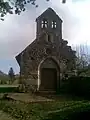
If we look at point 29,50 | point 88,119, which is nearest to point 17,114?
point 88,119

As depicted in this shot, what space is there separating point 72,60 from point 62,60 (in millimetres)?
1184

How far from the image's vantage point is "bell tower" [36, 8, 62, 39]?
3381 centimetres

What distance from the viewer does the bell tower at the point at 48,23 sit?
33.8 metres

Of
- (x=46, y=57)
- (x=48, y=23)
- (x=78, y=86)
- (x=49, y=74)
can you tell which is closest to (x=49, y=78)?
(x=49, y=74)

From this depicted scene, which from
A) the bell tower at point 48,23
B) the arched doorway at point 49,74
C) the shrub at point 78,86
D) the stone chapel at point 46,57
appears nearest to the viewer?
the shrub at point 78,86

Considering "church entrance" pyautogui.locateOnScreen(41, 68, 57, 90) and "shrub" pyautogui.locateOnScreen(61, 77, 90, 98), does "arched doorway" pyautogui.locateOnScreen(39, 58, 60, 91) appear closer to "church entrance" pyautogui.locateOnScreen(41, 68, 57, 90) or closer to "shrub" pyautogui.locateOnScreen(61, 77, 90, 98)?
"church entrance" pyautogui.locateOnScreen(41, 68, 57, 90)

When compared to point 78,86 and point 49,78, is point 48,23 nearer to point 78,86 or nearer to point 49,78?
point 49,78

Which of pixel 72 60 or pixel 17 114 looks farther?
pixel 72 60

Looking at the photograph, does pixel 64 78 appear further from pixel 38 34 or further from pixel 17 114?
pixel 17 114

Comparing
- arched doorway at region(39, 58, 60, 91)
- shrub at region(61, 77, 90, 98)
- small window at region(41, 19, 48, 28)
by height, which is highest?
small window at region(41, 19, 48, 28)

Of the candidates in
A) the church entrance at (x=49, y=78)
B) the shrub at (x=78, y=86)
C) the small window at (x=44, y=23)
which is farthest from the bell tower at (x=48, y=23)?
the shrub at (x=78, y=86)

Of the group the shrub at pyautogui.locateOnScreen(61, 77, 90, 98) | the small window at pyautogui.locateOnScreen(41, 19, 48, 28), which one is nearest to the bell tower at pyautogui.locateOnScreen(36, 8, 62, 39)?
the small window at pyautogui.locateOnScreen(41, 19, 48, 28)

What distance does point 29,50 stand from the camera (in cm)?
3297

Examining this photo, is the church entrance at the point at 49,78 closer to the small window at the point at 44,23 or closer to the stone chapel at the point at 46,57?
the stone chapel at the point at 46,57
